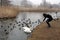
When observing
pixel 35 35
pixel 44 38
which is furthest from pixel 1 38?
pixel 44 38

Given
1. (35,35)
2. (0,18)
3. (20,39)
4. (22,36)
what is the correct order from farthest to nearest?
(0,18) < (22,36) < (20,39) < (35,35)

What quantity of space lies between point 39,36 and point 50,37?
64cm

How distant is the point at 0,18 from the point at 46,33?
12.5 meters

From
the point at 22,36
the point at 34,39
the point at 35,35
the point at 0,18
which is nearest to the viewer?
the point at 34,39

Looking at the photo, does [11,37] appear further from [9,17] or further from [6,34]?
[9,17]

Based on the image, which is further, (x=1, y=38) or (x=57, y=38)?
(x=1, y=38)

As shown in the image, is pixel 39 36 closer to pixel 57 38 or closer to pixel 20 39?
pixel 57 38

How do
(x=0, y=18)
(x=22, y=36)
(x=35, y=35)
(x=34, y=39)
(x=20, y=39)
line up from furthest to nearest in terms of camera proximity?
(x=0, y=18)
(x=22, y=36)
(x=20, y=39)
(x=35, y=35)
(x=34, y=39)

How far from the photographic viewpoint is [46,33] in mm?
12172

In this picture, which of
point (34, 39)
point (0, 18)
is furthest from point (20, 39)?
point (0, 18)

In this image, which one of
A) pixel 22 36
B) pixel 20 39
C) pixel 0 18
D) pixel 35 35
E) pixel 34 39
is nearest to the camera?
pixel 34 39

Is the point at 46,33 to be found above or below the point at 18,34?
above

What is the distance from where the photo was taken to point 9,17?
81.4 feet

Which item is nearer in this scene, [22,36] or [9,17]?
[22,36]
